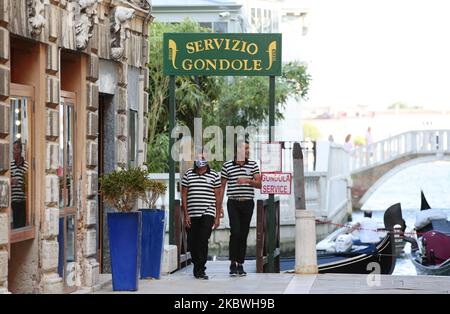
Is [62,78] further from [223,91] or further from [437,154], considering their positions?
[437,154]

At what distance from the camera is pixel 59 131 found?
15.6 meters

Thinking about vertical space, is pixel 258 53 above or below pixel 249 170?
above

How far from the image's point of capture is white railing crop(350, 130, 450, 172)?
213ft

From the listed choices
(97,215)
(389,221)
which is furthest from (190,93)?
(97,215)

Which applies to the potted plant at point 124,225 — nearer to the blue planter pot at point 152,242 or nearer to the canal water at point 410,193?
the blue planter pot at point 152,242

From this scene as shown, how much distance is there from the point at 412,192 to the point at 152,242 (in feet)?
279

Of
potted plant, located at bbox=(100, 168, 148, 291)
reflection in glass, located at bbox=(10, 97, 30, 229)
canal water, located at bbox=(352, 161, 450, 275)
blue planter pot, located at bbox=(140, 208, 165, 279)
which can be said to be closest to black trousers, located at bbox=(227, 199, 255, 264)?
blue planter pot, located at bbox=(140, 208, 165, 279)

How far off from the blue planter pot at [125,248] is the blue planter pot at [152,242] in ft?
4.82

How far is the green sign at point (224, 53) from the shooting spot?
20.2m

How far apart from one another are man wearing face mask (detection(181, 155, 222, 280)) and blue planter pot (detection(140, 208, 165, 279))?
17.7 inches

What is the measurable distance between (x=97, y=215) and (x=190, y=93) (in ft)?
58.4

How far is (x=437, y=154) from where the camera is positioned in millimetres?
64938

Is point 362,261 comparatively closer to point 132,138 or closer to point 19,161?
point 132,138
